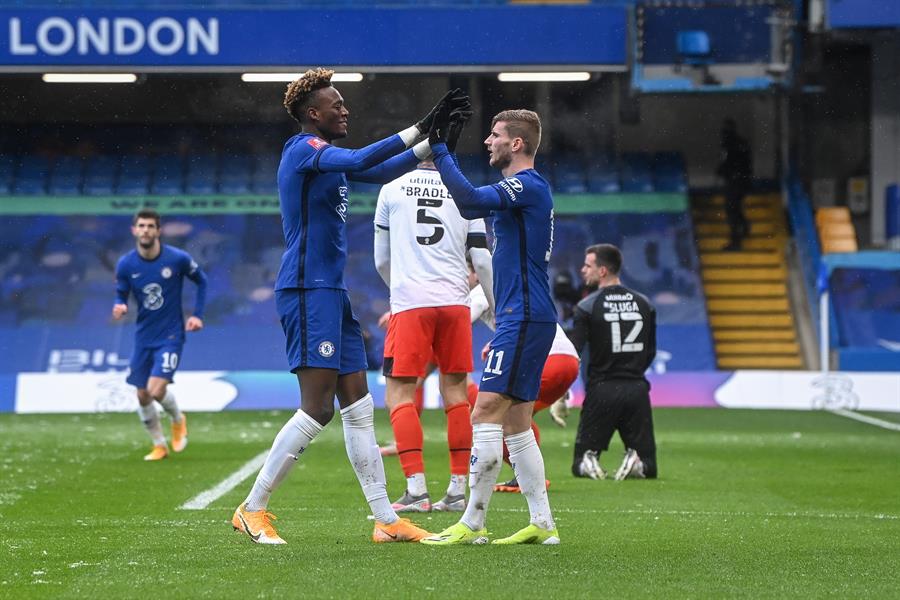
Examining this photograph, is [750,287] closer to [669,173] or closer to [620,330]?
[669,173]

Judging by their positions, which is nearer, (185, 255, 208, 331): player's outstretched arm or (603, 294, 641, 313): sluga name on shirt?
(603, 294, 641, 313): sluga name on shirt

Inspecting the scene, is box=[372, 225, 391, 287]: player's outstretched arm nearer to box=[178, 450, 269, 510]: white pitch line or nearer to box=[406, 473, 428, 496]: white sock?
box=[406, 473, 428, 496]: white sock

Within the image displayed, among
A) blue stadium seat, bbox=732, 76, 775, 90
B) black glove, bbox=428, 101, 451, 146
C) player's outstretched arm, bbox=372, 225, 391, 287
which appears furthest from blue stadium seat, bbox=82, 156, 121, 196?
black glove, bbox=428, 101, 451, 146

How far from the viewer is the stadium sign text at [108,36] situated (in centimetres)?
2327

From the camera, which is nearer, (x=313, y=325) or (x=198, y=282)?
(x=313, y=325)

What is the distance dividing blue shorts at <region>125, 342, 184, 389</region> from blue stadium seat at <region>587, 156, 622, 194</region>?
1475cm

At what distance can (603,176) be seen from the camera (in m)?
26.9

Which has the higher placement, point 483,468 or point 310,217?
point 310,217

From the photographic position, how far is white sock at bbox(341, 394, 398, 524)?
6930mm

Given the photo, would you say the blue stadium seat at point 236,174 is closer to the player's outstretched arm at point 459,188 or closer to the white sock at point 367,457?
the white sock at point 367,457

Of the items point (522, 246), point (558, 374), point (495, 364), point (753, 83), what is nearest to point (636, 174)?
point (753, 83)

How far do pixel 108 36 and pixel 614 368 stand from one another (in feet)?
47.4

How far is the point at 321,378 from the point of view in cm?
674

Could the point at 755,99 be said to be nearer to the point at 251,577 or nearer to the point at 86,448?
the point at 86,448
